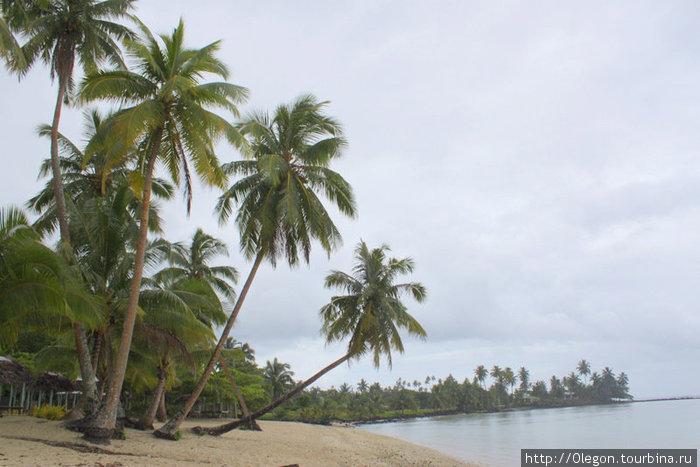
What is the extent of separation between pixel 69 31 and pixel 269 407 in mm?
14903

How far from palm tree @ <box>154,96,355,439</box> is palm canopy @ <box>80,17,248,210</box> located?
2839mm

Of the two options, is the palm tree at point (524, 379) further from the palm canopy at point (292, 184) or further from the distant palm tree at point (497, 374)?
the palm canopy at point (292, 184)

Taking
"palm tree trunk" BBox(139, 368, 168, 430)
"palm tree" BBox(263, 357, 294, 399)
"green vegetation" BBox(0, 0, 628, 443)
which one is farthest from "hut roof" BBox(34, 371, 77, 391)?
"palm tree" BBox(263, 357, 294, 399)

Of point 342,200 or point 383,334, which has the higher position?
point 342,200

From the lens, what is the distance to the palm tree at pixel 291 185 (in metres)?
15.6

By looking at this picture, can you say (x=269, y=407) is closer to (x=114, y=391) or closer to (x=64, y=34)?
(x=114, y=391)

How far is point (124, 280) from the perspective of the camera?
1440 centimetres

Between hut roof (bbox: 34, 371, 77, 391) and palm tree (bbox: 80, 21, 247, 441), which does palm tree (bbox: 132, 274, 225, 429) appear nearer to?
palm tree (bbox: 80, 21, 247, 441)

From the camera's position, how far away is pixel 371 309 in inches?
790

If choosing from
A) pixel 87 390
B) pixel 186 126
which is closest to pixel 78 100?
pixel 186 126

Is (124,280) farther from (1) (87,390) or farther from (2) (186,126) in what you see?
(2) (186,126)

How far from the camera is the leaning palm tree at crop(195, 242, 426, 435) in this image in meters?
19.5

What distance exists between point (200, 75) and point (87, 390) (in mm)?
9435

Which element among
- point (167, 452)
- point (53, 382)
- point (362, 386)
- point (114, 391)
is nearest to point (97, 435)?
point (114, 391)
